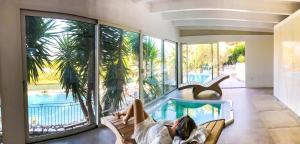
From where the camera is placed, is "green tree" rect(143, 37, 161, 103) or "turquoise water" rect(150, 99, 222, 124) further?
"green tree" rect(143, 37, 161, 103)

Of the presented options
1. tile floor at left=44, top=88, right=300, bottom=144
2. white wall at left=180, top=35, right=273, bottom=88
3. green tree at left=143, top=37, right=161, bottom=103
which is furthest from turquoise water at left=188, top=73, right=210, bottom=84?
tile floor at left=44, top=88, right=300, bottom=144

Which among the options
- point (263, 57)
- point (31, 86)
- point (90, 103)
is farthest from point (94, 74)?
point (263, 57)

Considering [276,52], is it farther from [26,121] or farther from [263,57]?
[26,121]

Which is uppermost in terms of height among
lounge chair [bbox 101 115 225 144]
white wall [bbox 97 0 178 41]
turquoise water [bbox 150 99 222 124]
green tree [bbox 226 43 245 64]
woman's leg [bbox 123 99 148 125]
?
white wall [bbox 97 0 178 41]

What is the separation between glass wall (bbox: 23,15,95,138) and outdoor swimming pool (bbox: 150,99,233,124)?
7.26 feet

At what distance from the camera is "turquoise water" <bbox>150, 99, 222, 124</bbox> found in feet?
22.3

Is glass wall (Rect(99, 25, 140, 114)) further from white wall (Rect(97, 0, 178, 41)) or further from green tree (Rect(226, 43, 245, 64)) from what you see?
green tree (Rect(226, 43, 245, 64))

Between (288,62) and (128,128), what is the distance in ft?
17.4

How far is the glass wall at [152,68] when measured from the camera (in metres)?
8.04

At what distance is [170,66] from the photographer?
36.7 feet

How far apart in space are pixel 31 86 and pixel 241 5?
5.19 meters

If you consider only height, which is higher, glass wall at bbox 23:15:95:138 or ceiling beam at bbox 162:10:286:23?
ceiling beam at bbox 162:10:286:23

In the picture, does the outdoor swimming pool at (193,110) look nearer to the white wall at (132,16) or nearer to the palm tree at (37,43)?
the white wall at (132,16)

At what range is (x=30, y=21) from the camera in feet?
14.0
